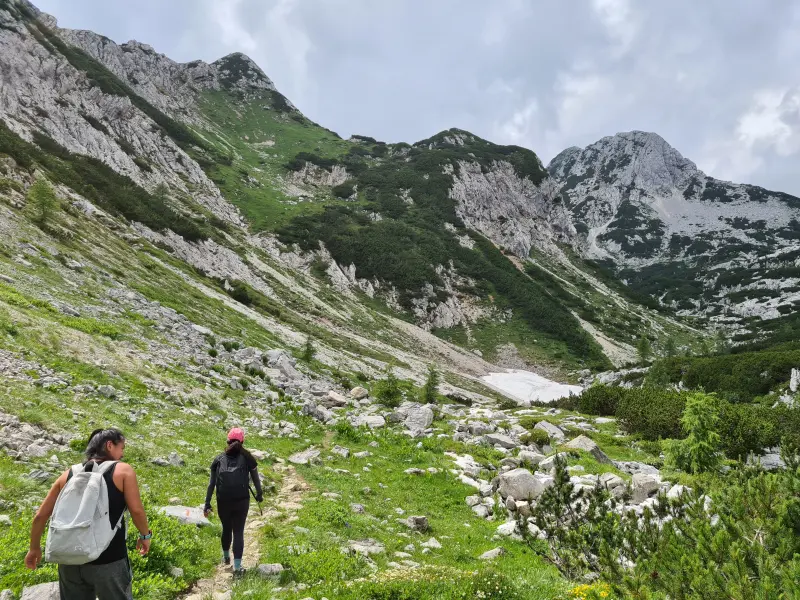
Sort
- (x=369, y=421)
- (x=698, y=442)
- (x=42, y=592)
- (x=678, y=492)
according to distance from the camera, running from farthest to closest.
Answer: (x=369, y=421) → (x=698, y=442) → (x=678, y=492) → (x=42, y=592)

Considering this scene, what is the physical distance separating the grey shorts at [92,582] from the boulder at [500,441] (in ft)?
66.4

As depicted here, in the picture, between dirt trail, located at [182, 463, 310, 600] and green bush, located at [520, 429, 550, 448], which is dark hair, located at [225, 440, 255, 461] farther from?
green bush, located at [520, 429, 550, 448]

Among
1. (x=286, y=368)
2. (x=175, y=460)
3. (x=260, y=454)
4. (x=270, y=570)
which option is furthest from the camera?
(x=286, y=368)

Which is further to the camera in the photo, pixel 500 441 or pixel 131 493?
pixel 500 441

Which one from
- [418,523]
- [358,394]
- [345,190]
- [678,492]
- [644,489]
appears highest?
[345,190]

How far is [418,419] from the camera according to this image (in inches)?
1038

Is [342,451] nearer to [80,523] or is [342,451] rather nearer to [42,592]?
[42,592]

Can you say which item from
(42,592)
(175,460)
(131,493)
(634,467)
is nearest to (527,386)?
(634,467)

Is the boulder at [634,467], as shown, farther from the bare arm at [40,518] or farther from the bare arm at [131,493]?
the bare arm at [40,518]

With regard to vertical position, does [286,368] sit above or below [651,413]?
below

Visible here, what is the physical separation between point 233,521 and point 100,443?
3.76m

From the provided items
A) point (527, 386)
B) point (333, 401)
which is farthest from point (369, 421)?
point (527, 386)

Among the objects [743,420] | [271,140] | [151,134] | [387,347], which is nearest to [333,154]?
[271,140]

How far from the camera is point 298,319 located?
64.9 metres
